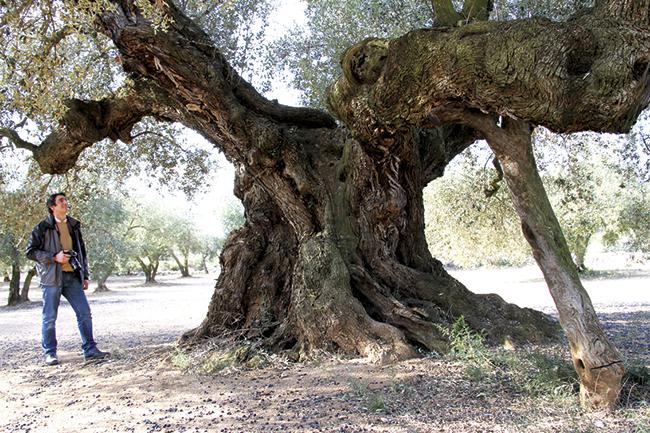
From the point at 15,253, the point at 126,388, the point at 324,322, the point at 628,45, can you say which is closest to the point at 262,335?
the point at 324,322

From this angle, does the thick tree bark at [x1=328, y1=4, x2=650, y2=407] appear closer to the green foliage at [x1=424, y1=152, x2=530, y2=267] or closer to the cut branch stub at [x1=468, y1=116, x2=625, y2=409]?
the cut branch stub at [x1=468, y1=116, x2=625, y2=409]

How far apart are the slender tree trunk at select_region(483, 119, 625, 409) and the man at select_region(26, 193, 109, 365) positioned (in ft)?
19.4

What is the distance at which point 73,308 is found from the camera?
23.5ft

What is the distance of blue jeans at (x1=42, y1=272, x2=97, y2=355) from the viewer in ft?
23.1

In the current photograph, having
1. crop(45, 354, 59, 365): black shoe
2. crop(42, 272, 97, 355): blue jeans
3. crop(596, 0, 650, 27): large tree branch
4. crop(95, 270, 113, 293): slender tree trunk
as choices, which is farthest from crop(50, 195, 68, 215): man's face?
crop(95, 270, 113, 293): slender tree trunk

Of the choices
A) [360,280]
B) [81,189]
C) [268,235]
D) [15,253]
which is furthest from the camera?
[15,253]

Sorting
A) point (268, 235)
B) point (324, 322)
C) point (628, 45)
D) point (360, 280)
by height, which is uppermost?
point (628, 45)

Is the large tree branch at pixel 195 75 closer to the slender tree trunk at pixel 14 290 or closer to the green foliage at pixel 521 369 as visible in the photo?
the green foliage at pixel 521 369

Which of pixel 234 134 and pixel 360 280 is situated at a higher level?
pixel 234 134

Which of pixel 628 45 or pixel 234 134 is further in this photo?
pixel 234 134

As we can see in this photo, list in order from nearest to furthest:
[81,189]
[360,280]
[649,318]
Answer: [360,280], [649,318], [81,189]

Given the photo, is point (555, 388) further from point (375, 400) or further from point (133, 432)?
point (133, 432)

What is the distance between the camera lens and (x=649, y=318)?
9.53 m

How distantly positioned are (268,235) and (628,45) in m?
5.27
